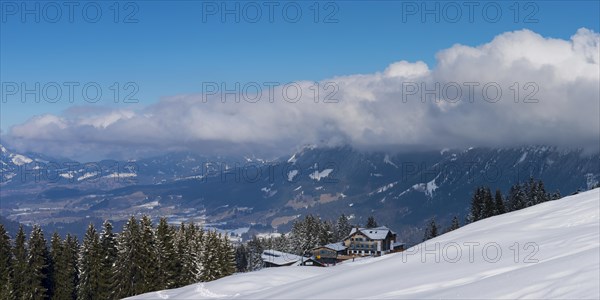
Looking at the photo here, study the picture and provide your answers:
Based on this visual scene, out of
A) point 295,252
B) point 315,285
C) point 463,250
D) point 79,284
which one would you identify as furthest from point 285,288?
point 295,252

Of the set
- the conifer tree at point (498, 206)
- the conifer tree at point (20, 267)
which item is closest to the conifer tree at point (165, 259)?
the conifer tree at point (20, 267)

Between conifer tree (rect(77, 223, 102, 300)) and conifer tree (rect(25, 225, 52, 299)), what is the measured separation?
354cm

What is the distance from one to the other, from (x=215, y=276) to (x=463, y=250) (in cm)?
4039

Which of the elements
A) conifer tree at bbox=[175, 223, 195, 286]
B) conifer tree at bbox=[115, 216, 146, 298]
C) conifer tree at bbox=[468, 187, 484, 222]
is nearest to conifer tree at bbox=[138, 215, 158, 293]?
conifer tree at bbox=[115, 216, 146, 298]

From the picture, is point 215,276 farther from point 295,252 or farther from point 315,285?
point 295,252

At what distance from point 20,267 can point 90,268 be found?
6.87 metres

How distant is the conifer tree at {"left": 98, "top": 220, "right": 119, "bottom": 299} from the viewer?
54.7 m

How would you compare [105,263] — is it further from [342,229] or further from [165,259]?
[342,229]

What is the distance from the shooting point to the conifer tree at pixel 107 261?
54719 millimetres

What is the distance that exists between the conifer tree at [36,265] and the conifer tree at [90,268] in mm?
3540

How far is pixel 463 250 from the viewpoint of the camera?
22219 mm

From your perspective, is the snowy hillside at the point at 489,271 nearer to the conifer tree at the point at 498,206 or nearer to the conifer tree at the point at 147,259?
the conifer tree at the point at 147,259

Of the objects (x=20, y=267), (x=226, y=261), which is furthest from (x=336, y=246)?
(x=20, y=267)

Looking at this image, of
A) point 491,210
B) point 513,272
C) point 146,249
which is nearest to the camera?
point 513,272
